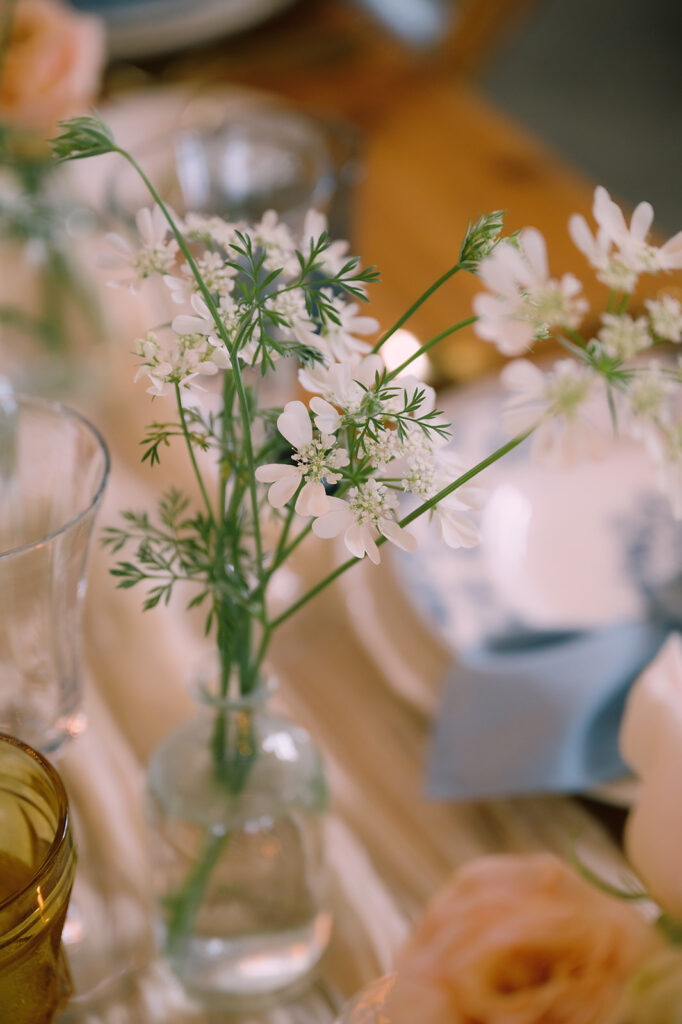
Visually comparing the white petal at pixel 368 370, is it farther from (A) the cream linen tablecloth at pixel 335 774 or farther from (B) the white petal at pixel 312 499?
(A) the cream linen tablecloth at pixel 335 774

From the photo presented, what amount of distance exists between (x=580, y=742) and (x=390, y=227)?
529mm

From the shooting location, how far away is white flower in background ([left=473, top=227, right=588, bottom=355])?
0.74ft

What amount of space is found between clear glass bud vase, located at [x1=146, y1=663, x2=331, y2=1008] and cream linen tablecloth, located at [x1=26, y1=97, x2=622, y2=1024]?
2 centimetres

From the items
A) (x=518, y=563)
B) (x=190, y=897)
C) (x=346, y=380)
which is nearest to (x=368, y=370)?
(x=346, y=380)

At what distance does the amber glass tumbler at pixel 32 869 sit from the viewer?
9.8 inches

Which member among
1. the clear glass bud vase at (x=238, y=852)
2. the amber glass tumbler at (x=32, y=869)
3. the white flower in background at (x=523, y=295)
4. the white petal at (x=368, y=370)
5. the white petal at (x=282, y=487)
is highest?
the white flower in background at (x=523, y=295)

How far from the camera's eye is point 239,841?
36 centimetres

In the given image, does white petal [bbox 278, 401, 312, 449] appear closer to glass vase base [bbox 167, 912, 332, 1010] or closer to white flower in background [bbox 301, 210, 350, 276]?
white flower in background [bbox 301, 210, 350, 276]

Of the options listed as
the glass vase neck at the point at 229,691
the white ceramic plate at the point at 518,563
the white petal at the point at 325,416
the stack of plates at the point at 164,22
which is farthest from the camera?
the stack of plates at the point at 164,22

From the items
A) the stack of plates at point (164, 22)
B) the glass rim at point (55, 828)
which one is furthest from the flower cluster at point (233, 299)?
the stack of plates at point (164, 22)

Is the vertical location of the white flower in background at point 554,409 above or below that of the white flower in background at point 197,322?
above

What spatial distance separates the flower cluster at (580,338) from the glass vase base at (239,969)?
0.79 ft

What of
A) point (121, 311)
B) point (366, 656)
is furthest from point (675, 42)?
point (366, 656)

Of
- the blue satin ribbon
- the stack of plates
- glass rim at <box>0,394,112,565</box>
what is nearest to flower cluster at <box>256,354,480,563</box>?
glass rim at <box>0,394,112,565</box>
